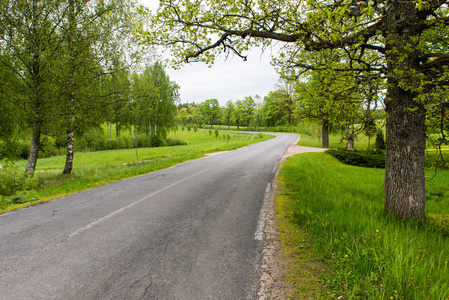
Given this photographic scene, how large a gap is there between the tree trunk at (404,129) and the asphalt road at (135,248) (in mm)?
2990

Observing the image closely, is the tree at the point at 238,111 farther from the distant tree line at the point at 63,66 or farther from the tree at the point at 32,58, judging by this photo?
the tree at the point at 32,58

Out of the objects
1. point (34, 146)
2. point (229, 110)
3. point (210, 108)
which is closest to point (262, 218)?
point (34, 146)

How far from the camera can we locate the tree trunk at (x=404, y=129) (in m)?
4.01

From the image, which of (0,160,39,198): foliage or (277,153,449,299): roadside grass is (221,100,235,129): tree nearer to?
(0,160,39,198): foliage

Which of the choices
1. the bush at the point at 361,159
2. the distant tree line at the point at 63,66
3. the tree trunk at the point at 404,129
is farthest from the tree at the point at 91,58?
the bush at the point at 361,159

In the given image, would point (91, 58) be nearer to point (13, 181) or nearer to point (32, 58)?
point (32, 58)

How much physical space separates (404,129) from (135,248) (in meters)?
5.59

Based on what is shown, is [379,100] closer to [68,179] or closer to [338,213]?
[338,213]

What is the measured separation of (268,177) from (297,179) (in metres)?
1.28

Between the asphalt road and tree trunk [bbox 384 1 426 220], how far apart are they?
9.81ft

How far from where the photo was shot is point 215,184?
7.92 m

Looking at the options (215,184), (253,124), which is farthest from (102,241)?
(253,124)

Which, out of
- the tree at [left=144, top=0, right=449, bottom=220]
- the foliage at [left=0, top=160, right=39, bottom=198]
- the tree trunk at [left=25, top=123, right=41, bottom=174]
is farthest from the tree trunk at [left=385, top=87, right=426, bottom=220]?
the tree trunk at [left=25, top=123, right=41, bottom=174]

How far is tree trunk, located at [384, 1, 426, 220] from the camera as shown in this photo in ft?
13.1
